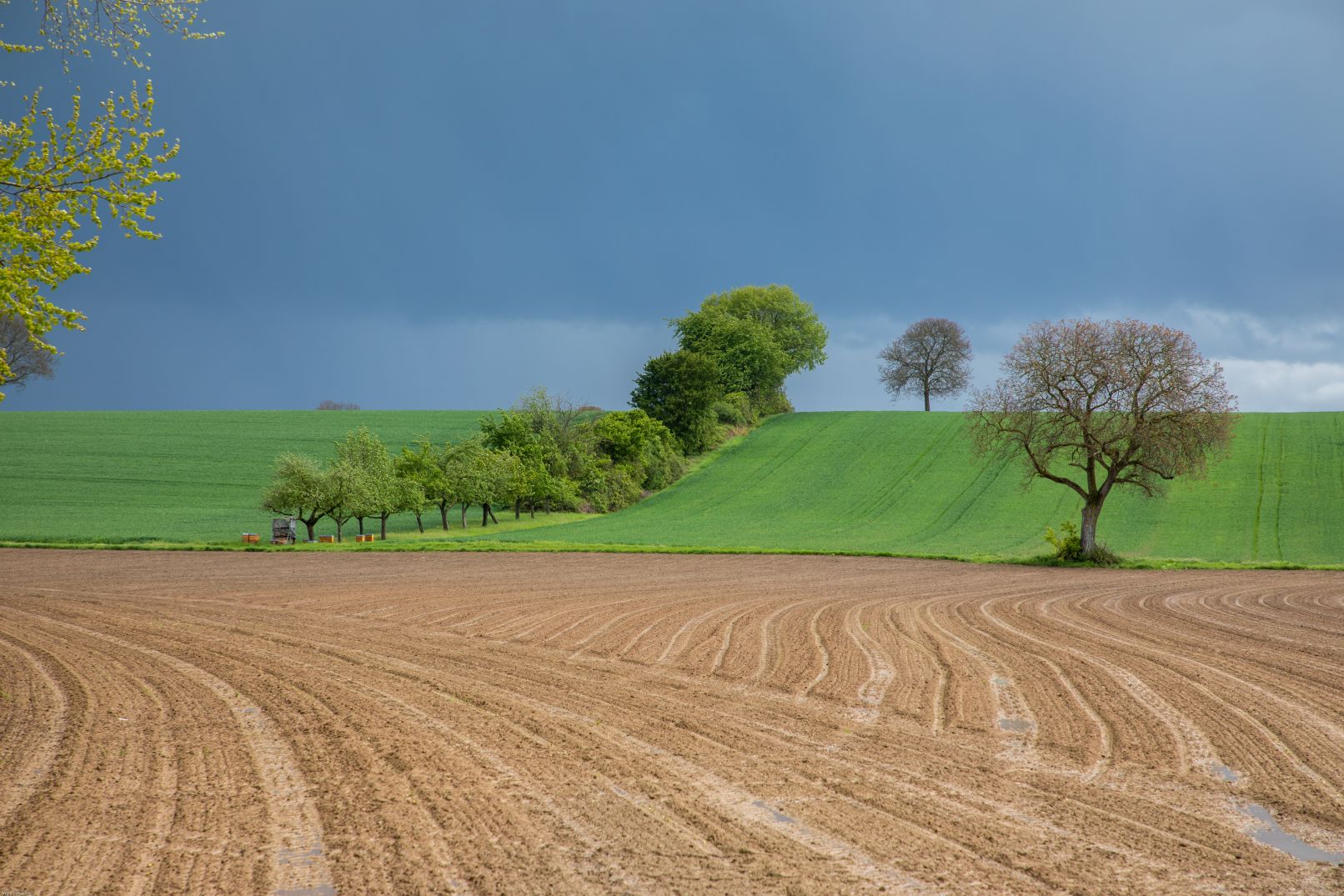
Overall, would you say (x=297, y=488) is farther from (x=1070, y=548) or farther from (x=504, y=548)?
(x=1070, y=548)

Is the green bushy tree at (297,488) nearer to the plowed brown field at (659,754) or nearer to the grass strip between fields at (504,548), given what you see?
the grass strip between fields at (504,548)

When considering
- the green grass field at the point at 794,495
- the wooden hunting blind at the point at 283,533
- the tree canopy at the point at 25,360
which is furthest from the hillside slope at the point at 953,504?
the tree canopy at the point at 25,360

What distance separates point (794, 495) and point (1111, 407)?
27820mm

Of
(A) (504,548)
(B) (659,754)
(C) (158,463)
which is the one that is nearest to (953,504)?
(A) (504,548)

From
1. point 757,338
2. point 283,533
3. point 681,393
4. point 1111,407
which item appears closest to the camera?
point 1111,407

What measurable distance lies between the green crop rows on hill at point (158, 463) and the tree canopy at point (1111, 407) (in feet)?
119

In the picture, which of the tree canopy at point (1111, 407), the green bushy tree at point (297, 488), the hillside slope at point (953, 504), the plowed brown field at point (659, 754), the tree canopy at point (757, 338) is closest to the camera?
the plowed brown field at point (659, 754)

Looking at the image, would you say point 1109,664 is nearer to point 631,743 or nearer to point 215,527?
point 631,743

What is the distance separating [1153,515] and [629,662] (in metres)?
48.0

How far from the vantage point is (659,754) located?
7.82 meters

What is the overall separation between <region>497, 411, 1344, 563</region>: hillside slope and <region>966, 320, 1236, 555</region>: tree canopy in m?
6.17

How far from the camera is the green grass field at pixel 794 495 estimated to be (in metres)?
45.8

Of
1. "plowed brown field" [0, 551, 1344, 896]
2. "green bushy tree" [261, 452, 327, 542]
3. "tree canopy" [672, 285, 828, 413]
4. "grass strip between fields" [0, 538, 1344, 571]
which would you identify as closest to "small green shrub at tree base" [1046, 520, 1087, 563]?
"grass strip between fields" [0, 538, 1344, 571]

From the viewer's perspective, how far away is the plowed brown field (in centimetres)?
555
